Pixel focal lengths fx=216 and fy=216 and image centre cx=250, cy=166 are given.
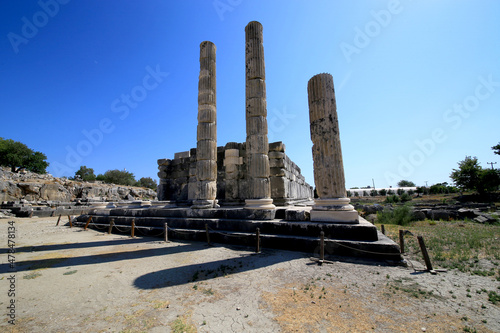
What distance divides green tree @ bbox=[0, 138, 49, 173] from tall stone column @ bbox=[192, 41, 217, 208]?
136 feet

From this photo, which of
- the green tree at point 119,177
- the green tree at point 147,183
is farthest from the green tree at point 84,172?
the green tree at point 147,183

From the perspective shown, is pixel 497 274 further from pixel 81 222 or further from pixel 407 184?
pixel 407 184

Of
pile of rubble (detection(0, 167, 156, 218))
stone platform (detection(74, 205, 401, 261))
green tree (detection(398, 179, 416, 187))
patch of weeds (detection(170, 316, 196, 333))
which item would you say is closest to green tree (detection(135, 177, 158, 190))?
pile of rubble (detection(0, 167, 156, 218))

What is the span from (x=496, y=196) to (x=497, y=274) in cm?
3303

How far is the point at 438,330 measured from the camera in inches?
93.9

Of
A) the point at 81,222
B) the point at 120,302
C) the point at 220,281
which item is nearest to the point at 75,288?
the point at 120,302

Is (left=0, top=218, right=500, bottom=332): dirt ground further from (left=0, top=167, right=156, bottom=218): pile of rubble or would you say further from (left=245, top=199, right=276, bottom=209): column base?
(left=0, top=167, right=156, bottom=218): pile of rubble

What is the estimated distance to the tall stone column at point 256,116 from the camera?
8.62m

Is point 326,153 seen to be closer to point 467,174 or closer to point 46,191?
point 46,191

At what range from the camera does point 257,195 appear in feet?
27.8

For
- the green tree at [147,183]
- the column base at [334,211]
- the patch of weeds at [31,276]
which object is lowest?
the patch of weeds at [31,276]

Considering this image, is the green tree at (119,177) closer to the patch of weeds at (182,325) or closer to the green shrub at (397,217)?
the green shrub at (397,217)

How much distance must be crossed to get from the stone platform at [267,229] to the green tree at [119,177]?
43.1 m

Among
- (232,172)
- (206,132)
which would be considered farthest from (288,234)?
(206,132)
